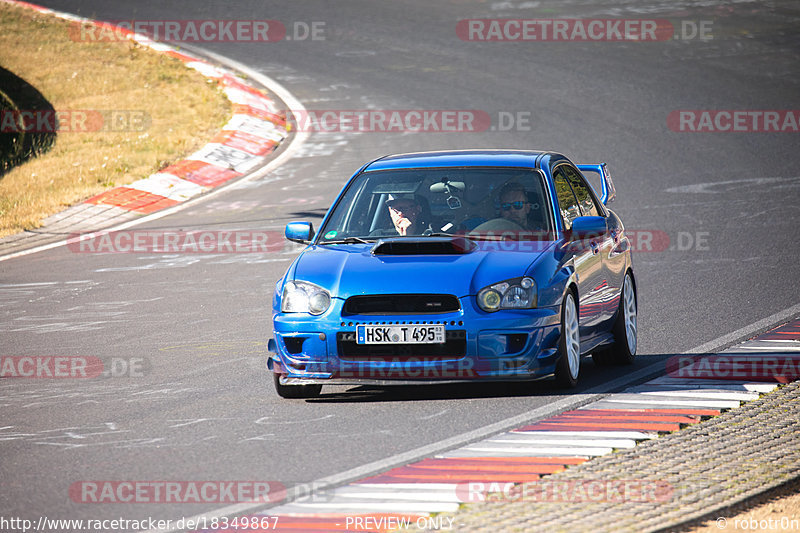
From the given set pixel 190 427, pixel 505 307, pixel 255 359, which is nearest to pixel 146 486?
pixel 190 427

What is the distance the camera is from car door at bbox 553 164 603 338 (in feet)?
27.9

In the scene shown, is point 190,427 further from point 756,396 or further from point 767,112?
point 767,112

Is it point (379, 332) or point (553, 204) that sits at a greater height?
point (553, 204)

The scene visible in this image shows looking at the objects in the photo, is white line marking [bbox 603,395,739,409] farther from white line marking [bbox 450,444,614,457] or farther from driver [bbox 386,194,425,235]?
driver [bbox 386,194,425,235]

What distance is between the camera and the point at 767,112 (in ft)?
69.8

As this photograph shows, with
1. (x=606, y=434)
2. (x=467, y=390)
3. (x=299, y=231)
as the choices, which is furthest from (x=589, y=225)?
(x=299, y=231)

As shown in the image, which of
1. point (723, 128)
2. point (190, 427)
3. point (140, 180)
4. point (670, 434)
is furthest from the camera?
point (723, 128)

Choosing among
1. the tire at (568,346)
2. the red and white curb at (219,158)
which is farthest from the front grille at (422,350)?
the red and white curb at (219,158)

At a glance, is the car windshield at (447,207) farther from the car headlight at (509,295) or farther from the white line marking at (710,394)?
the white line marking at (710,394)

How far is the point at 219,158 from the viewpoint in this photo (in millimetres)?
20141

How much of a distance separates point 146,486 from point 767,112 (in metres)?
17.4

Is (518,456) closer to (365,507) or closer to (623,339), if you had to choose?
(365,507)

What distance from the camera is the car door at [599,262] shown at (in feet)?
29.3

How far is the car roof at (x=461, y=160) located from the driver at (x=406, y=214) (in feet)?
1.33
